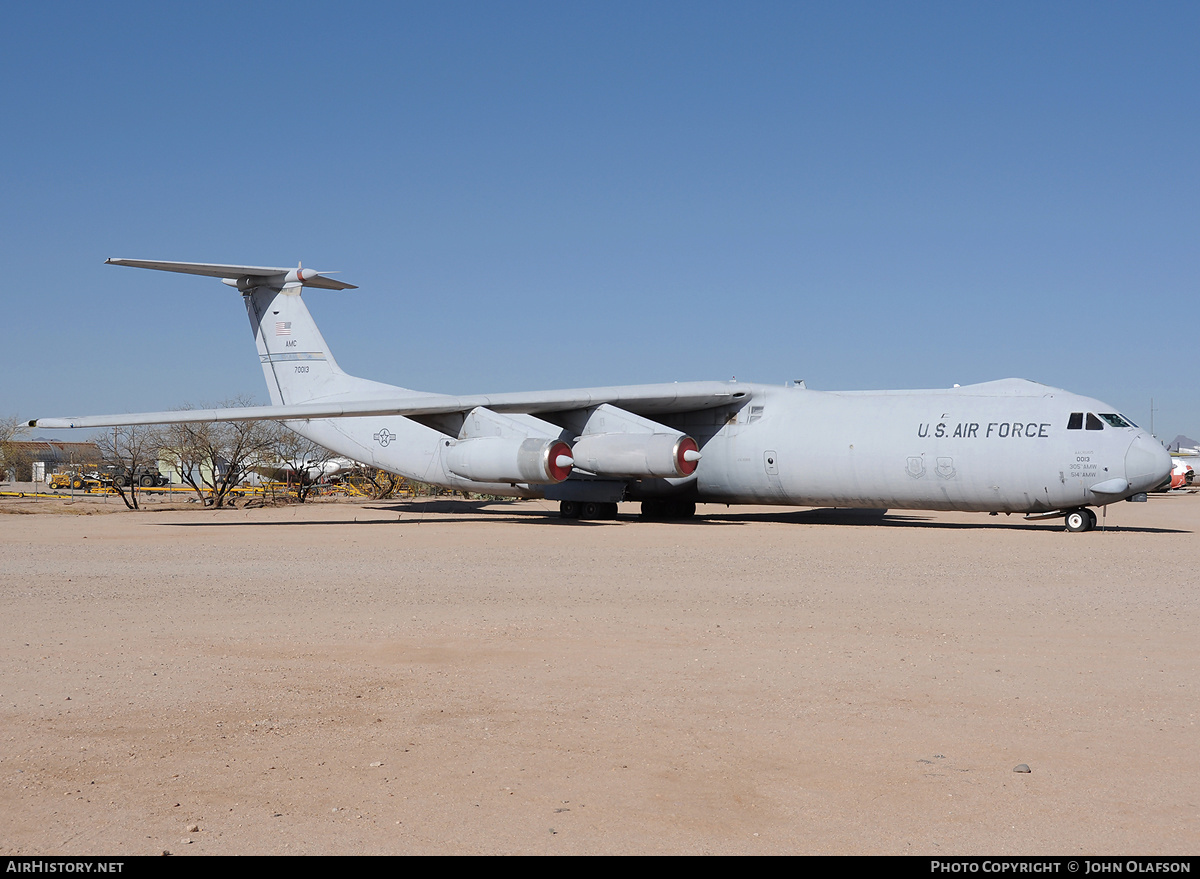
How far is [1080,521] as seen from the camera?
62.6ft

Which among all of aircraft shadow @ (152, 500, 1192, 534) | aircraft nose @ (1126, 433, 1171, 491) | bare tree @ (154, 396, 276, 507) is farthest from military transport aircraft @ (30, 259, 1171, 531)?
bare tree @ (154, 396, 276, 507)

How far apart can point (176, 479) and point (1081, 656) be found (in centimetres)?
4589

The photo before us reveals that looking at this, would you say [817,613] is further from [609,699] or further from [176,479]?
[176,479]

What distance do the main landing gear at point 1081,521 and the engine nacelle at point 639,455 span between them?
7044 mm

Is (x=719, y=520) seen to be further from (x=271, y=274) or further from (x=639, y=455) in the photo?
(x=271, y=274)

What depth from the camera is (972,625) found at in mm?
8484

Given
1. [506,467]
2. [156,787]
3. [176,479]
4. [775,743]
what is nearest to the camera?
[156,787]

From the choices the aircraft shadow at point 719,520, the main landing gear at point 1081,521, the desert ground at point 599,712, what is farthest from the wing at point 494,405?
the desert ground at point 599,712

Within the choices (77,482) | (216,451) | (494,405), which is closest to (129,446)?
(216,451)

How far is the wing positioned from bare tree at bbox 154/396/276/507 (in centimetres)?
727

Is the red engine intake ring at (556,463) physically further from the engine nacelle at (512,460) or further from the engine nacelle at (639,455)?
the engine nacelle at (639,455)

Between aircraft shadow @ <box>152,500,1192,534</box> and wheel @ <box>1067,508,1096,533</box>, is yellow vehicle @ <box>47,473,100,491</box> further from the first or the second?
wheel @ <box>1067,508,1096,533</box>

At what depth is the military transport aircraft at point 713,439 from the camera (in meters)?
18.7

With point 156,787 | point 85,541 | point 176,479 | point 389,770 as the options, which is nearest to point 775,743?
point 389,770
